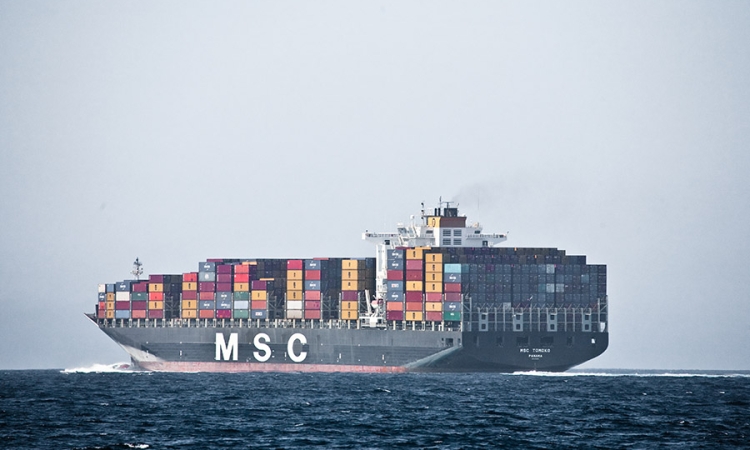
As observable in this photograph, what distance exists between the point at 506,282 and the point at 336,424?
43792 mm

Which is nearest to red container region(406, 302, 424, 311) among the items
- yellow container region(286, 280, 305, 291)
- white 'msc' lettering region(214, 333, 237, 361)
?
yellow container region(286, 280, 305, 291)

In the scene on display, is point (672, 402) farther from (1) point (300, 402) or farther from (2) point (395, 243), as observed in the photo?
(2) point (395, 243)

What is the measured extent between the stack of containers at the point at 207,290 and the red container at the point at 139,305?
7085 mm

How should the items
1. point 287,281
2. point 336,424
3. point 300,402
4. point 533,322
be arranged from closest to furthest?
point 336,424 < point 300,402 < point 533,322 < point 287,281

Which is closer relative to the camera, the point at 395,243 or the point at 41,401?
the point at 41,401

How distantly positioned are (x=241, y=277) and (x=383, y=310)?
50.8ft

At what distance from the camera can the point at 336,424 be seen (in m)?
64.0

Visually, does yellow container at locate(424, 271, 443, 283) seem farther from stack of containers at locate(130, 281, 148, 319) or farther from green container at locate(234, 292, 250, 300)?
stack of containers at locate(130, 281, 148, 319)

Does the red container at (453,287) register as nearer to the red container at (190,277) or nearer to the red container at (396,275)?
the red container at (396,275)

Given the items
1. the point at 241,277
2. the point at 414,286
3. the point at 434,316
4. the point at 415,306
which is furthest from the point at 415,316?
the point at 241,277

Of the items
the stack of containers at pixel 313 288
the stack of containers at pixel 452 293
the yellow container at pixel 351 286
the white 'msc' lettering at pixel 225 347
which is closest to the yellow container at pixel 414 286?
the stack of containers at pixel 452 293

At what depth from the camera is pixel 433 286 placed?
106 metres

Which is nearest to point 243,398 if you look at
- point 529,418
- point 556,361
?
point 529,418

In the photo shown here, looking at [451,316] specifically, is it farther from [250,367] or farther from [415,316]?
[250,367]
